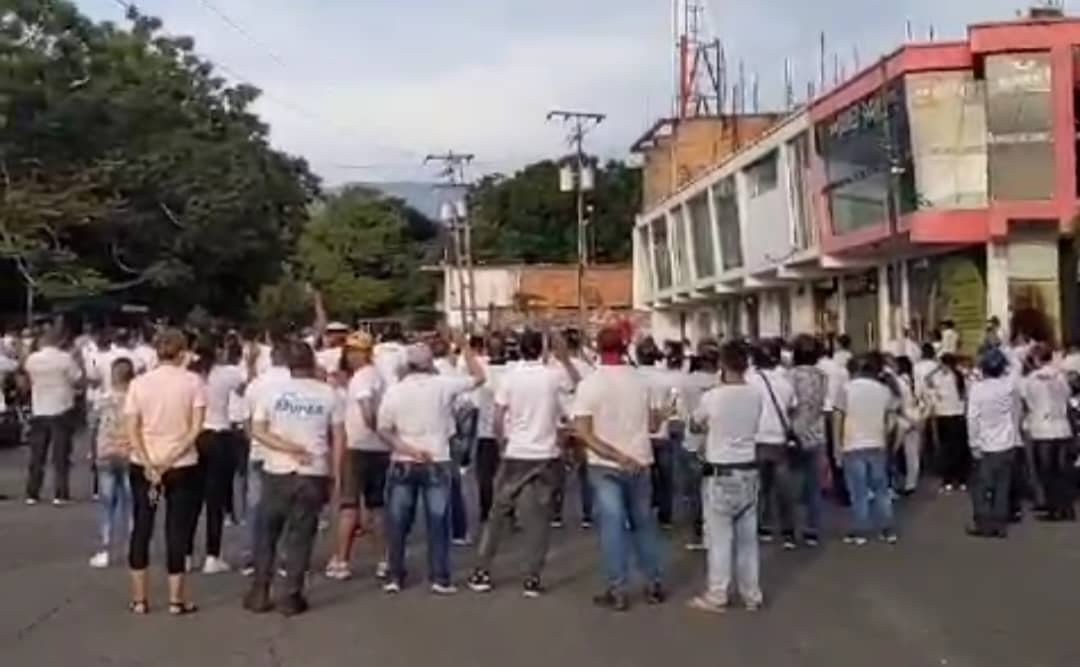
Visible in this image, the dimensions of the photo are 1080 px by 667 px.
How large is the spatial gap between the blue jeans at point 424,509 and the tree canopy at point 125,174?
1450 inches

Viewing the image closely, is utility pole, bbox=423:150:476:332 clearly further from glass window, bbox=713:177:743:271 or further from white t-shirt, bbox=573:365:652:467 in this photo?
white t-shirt, bbox=573:365:652:467

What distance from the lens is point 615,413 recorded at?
44.4 feet

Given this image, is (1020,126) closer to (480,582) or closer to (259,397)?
(480,582)

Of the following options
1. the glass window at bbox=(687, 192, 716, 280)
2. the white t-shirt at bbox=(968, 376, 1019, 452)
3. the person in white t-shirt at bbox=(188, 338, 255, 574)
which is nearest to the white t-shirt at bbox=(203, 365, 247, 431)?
the person in white t-shirt at bbox=(188, 338, 255, 574)

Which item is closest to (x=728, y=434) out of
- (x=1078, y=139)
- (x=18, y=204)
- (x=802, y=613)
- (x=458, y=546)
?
(x=802, y=613)

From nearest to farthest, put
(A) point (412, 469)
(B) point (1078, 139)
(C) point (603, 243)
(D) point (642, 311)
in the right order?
1. (A) point (412, 469)
2. (B) point (1078, 139)
3. (D) point (642, 311)
4. (C) point (603, 243)

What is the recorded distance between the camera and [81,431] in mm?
24047

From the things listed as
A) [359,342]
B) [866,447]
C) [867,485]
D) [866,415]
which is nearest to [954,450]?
[867,485]

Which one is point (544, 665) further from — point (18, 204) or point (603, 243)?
point (603, 243)

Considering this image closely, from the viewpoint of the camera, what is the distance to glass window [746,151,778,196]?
5194cm

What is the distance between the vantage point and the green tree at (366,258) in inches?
4429

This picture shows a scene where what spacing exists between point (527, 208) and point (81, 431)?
299ft

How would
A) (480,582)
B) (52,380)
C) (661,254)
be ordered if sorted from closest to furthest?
1. (480,582)
2. (52,380)
3. (661,254)

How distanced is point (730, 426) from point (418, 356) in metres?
2.61
